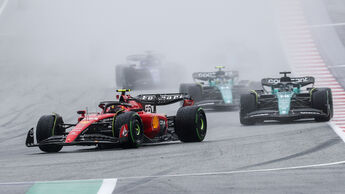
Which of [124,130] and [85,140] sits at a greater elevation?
[124,130]

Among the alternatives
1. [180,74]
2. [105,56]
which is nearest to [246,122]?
[180,74]

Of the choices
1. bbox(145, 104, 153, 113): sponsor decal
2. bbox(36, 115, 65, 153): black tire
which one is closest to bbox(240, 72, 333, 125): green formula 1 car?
bbox(145, 104, 153, 113): sponsor decal

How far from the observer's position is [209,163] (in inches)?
450

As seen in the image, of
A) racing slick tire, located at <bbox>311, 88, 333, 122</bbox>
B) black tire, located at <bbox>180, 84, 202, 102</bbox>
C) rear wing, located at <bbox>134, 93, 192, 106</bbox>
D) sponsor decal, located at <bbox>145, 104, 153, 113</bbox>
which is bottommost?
black tire, located at <bbox>180, 84, 202, 102</bbox>

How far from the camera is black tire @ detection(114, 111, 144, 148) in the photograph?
46.9ft

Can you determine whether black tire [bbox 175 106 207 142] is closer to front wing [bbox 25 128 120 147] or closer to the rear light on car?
the rear light on car

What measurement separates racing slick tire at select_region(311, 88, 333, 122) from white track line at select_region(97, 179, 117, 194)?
1115 centimetres

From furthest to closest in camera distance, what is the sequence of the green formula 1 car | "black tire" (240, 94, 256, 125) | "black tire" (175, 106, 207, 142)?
"black tire" (240, 94, 256, 125), the green formula 1 car, "black tire" (175, 106, 207, 142)

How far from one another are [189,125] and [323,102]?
5.69m

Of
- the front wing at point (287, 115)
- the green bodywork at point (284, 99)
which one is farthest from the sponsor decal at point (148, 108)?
the green bodywork at point (284, 99)

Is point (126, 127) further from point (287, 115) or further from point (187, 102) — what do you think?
point (287, 115)

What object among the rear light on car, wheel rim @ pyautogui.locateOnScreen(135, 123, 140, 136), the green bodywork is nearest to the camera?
wheel rim @ pyautogui.locateOnScreen(135, 123, 140, 136)

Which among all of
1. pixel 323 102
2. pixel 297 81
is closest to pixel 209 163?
pixel 323 102

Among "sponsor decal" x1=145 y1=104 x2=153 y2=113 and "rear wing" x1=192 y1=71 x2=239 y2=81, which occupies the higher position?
"sponsor decal" x1=145 y1=104 x2=153 y2=113
